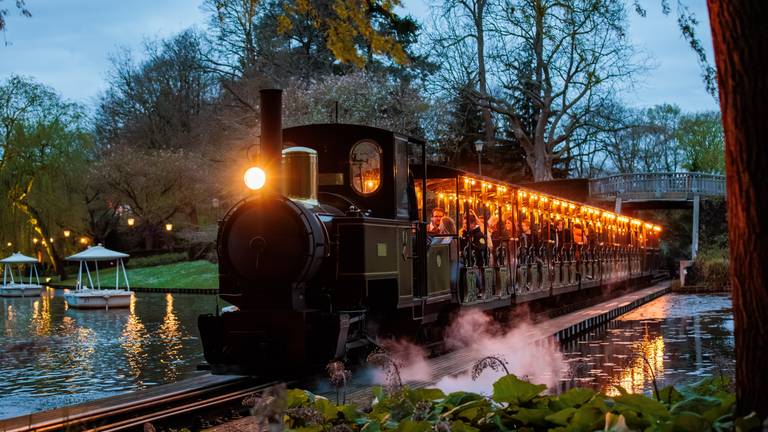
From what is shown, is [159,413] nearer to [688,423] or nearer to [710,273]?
[688,423]

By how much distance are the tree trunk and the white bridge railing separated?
124 feet

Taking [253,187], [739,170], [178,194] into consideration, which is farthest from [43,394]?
[178,194]

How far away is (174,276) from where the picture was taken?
5097cm

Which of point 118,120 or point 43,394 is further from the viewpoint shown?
point 118,120

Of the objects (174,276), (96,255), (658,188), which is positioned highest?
(658,188)

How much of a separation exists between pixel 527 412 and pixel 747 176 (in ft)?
4.62

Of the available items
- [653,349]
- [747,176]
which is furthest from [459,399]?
[653,349]

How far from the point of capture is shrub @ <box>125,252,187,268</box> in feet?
186

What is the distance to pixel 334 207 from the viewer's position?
38.1 feet

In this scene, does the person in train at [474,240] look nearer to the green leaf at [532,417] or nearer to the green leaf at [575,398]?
the green leaf at [575,398]

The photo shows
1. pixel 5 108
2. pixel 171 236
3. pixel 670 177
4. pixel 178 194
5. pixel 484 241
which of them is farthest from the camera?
pixel 171 236

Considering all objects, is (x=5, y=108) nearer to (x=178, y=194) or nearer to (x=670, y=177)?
(x=178, y=194)

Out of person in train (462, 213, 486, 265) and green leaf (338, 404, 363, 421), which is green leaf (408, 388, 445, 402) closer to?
green leaf (338, 404, 363, 421)

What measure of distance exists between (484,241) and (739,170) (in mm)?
12316
